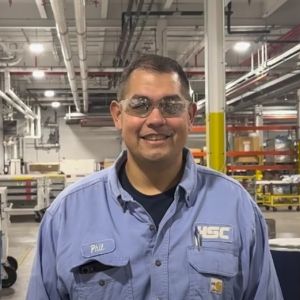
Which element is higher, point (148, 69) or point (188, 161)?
point (148, 69)

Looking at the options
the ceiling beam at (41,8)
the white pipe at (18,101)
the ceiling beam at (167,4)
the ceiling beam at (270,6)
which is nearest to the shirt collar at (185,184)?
the ceiling beam at (41,8)

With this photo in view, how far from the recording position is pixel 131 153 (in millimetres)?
1493

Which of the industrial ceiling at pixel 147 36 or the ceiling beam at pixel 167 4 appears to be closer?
the ceiling beam at pixel 167 4

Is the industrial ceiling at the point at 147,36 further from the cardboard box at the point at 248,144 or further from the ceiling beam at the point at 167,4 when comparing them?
the cardboard box at the point at 248,144

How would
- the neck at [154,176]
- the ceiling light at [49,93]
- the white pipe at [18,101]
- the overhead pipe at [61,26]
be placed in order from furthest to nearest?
the ceiling light at [49,93] → the white pipe at [18,101] → the overhead pipe at [61,26] → the neck at [154,176]

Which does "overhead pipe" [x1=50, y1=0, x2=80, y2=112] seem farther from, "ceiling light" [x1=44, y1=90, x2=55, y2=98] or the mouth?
"ceiling light" [x1=44, y1=90, x2=55, y2=98]

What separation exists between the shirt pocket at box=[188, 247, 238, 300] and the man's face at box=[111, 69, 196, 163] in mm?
289

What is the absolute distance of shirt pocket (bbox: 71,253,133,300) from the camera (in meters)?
1.37

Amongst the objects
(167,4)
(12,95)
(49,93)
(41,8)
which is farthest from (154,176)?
(49,93)

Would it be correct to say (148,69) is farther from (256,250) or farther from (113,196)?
(256,250)

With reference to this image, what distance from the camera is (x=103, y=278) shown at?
138 cm

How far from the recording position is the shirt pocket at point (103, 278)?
4.49 feet

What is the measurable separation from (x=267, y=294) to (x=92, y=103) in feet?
57.8

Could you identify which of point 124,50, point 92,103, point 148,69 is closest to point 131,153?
point 148,69
